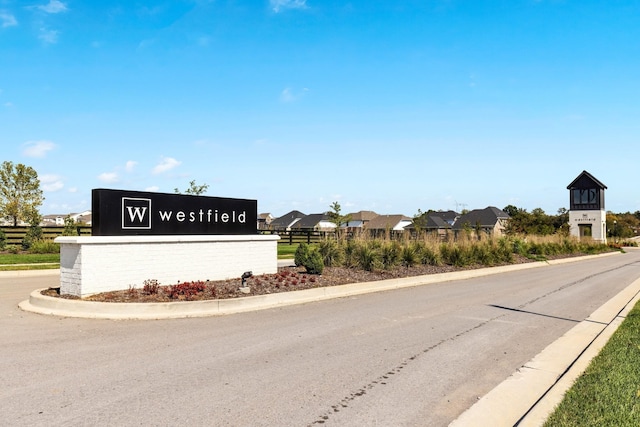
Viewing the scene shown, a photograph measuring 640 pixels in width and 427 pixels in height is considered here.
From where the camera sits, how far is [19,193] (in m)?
54.3

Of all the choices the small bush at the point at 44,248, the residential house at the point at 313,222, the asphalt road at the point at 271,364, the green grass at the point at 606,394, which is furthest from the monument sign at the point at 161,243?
the residential house at the point at 313,222

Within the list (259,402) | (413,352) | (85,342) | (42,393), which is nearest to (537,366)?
(413,352)

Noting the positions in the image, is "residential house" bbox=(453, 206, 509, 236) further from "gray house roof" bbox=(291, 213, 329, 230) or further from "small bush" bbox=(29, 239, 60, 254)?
"small bush" bbox=(29, 239, 60, 254)

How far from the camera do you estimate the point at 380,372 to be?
6.28 metres

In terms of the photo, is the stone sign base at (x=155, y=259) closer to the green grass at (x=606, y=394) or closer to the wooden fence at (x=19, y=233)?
the green grass at (x=606, y=394)

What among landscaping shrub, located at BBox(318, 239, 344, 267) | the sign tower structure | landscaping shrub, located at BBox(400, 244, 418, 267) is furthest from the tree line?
landscaping shrub, located at BBox(318, 239, 344, 267)

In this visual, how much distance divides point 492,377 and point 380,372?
4.71 ft

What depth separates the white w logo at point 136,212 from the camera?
12.1m

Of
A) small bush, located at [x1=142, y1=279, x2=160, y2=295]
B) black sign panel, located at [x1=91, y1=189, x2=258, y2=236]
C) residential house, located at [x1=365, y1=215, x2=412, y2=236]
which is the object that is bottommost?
small bush, located at [x1=142, y1=279, x2=160, y2=295]

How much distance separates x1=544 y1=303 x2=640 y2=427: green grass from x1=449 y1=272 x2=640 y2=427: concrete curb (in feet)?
0.39

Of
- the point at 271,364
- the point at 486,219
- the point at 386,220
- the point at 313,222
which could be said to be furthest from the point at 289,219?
the point at 271,364

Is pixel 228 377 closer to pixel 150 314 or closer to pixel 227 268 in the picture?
pixel 150 314

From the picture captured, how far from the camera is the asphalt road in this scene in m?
4.83

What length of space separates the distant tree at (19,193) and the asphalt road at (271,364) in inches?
1925
